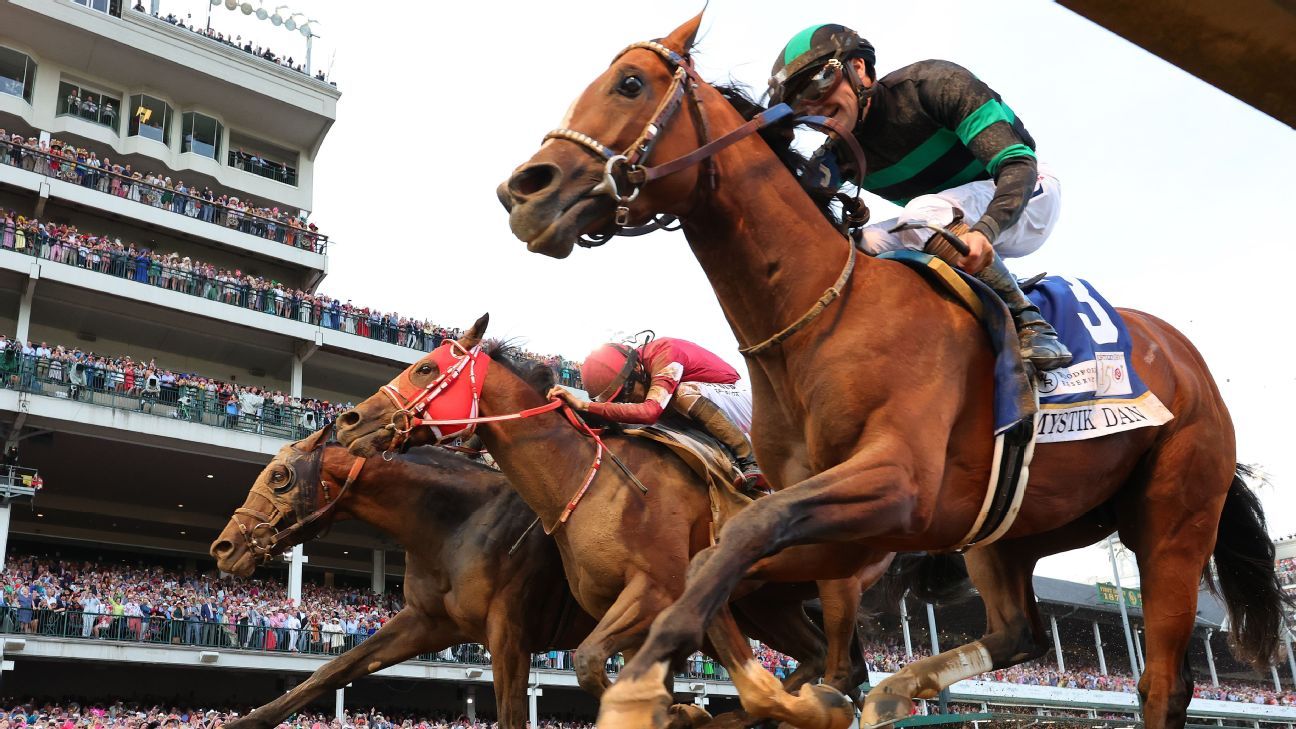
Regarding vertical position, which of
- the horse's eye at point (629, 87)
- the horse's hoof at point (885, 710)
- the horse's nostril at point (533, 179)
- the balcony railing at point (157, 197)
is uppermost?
the balcony railing at point (157, 197)

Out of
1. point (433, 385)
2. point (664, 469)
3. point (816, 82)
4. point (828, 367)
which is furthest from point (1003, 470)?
point (433, 385)

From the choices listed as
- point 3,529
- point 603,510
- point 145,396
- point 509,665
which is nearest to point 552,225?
point 603,510

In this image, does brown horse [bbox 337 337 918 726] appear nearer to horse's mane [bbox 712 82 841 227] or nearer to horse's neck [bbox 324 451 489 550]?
horse's neck [bbox 324 451 489 550]

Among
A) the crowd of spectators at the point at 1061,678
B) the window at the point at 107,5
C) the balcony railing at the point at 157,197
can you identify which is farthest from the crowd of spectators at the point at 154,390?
the crowd of spectators at the point at 1061,678

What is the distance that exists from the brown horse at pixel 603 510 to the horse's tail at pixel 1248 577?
1821 mm

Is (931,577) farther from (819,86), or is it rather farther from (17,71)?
(17,71)

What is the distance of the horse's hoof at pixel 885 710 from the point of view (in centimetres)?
448

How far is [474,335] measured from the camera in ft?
24.5

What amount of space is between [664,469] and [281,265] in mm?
31533

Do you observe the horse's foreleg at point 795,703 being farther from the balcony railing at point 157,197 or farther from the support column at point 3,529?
the balcony railing at point 157,197

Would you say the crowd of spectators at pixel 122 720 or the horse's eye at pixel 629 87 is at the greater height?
the horse's eye at pixel 629 87

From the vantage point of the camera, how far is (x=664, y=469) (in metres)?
6.96

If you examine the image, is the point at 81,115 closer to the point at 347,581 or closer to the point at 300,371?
the point at 300,371

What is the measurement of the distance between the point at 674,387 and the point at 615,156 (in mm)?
3840
